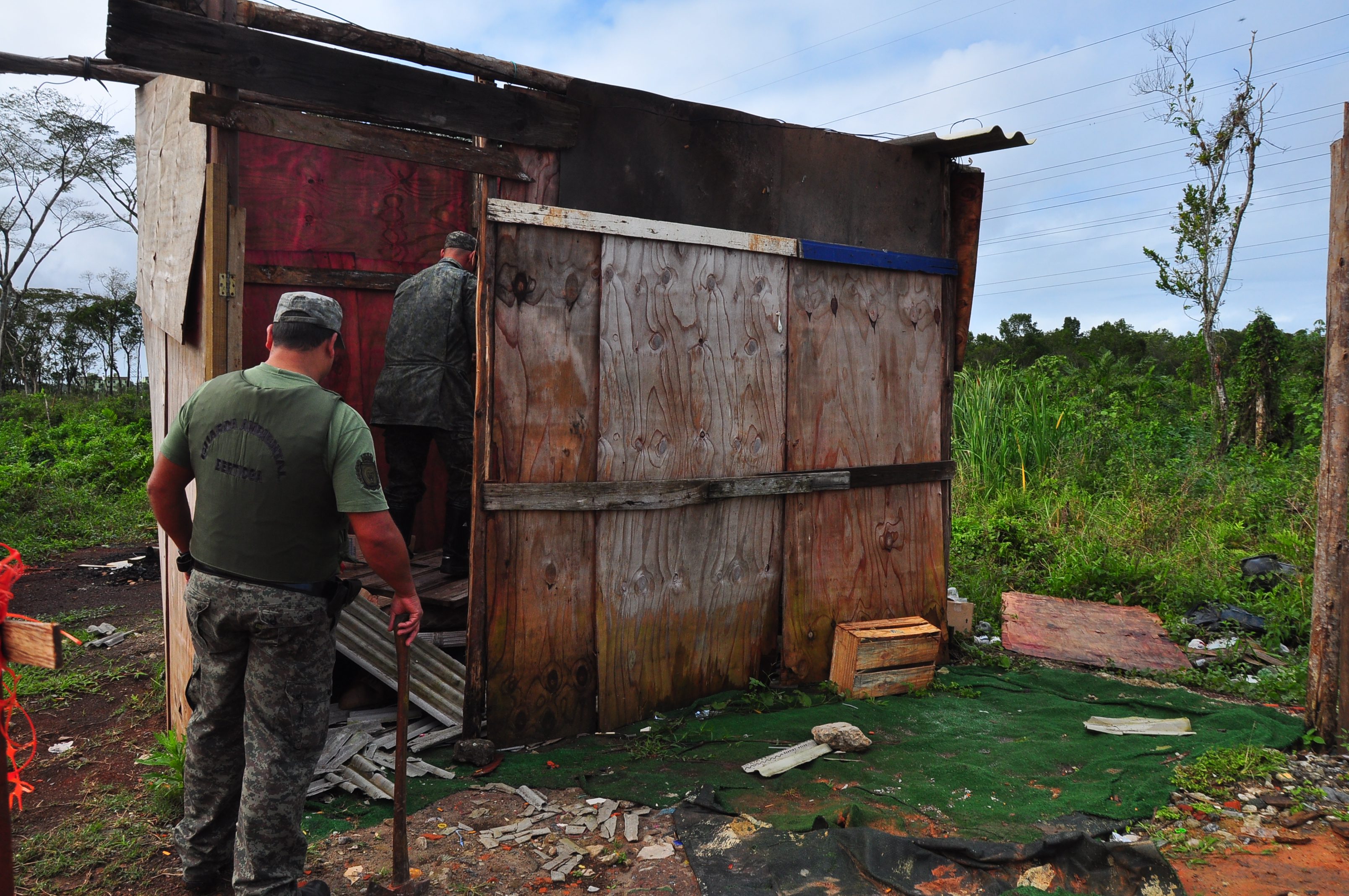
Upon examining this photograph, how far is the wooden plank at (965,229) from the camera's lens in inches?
220

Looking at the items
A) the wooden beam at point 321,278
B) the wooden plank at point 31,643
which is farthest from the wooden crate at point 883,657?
the wooden plank at point 31,643

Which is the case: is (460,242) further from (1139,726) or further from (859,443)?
(1139,726)

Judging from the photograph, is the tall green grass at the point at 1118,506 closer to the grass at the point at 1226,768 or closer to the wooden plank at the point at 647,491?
the grass at the point at 1226,768

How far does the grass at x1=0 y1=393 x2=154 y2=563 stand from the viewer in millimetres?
9359

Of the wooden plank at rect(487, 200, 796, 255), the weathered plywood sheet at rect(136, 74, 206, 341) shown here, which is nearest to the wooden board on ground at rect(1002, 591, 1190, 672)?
the wooden plank at rect(487, 200, 796, 255)

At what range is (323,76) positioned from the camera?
12.1 ft

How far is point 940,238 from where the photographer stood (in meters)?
5.62

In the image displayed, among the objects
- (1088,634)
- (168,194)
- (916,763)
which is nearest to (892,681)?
(916,763)

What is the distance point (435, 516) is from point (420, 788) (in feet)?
9.01

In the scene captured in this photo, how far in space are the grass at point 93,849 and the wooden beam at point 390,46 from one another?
3.38m

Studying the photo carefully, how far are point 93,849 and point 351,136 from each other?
10.1 feet

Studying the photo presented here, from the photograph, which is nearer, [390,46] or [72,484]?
[390,46]

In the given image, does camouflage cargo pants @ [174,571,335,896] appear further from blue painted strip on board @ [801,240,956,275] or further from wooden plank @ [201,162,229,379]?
blue painted strip on board @ [801,240,956,275]

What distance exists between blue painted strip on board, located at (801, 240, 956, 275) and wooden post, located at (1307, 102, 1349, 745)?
2.00 meters
